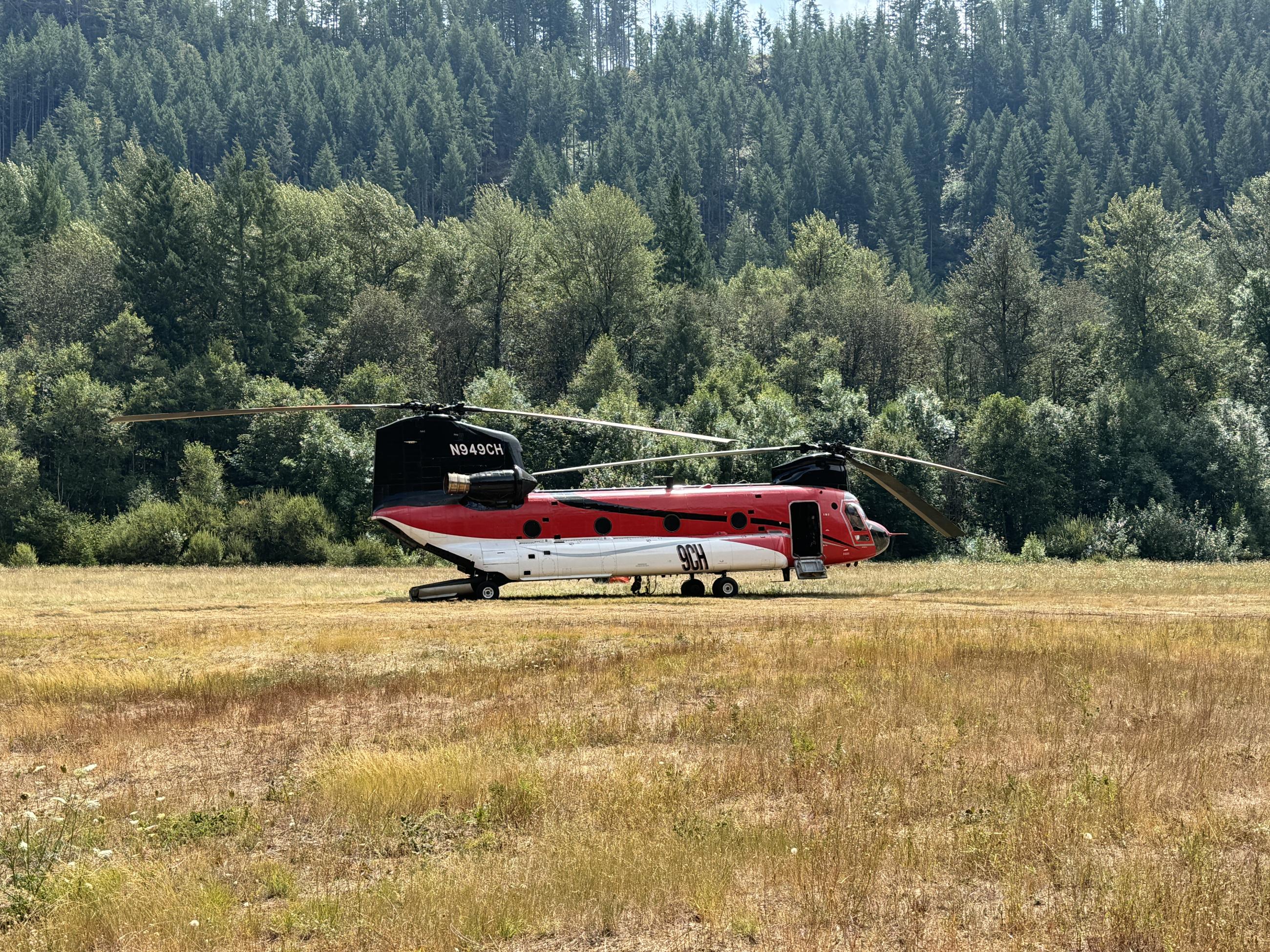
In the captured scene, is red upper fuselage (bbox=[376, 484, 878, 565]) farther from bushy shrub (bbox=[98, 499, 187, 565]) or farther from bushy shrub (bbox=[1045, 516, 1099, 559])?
bushy shrub (bbox=[1045, 516, 1099, 559])

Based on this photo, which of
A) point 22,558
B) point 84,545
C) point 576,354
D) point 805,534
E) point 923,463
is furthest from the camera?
point 576,354

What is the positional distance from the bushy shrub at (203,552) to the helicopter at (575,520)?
2498 cm

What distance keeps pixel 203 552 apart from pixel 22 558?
8.54 meters

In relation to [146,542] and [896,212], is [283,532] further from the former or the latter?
[896,212]

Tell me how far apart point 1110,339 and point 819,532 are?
57.2m

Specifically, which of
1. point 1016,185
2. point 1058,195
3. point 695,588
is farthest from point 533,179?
point 695,588

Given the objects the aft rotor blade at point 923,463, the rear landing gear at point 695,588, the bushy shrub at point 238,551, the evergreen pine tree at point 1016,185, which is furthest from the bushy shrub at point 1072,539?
the evergreen pine tree at point 1016,185

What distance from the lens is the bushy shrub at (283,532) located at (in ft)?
187

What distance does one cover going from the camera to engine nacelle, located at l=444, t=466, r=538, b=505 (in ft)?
103

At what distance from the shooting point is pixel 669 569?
3266cm

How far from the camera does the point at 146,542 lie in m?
55.0

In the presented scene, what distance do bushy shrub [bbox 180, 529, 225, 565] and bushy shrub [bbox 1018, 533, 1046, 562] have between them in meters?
36.2

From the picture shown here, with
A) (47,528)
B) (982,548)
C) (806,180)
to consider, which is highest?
(806,180)

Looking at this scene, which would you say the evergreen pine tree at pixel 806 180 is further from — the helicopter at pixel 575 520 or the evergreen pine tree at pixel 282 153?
the helicopter at pixel 575 520
